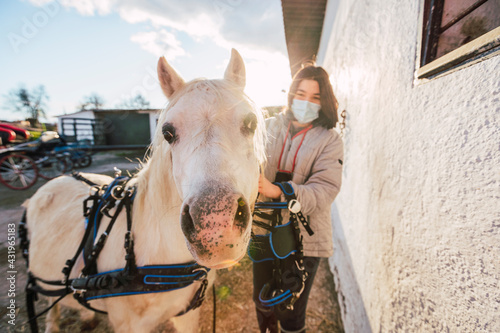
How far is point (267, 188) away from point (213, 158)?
1.75 ft

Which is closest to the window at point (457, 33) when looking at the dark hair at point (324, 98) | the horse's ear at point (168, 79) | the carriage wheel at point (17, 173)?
the dark hair at point (324, 98)

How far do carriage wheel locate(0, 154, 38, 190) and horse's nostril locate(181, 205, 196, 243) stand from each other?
34.7 ft

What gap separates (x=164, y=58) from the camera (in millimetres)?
1295

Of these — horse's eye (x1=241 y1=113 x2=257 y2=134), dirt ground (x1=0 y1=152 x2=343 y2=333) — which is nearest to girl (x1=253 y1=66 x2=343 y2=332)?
horse's eye (x1=241 y1=113 x2=257 y2=134)

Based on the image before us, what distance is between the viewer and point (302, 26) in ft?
19.5

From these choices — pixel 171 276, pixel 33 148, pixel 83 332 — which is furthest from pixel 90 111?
pixel 171 276

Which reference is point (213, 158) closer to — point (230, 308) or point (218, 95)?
point (218, 95)

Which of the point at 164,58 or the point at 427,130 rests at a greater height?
the point at 164,58

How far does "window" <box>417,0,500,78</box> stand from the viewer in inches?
28.3

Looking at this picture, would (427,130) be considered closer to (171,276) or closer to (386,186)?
(386,186)

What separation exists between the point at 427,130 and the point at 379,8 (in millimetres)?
1543

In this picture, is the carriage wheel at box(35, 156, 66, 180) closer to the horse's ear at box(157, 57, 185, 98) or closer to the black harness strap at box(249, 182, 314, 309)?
the horse's ear at box(157, 57, 185, 98)

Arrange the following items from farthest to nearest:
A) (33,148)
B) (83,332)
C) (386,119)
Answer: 1. (33,148)
2. (83,332)
3. (386,119)

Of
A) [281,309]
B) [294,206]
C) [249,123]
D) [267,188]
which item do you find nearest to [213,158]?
[249,123]
